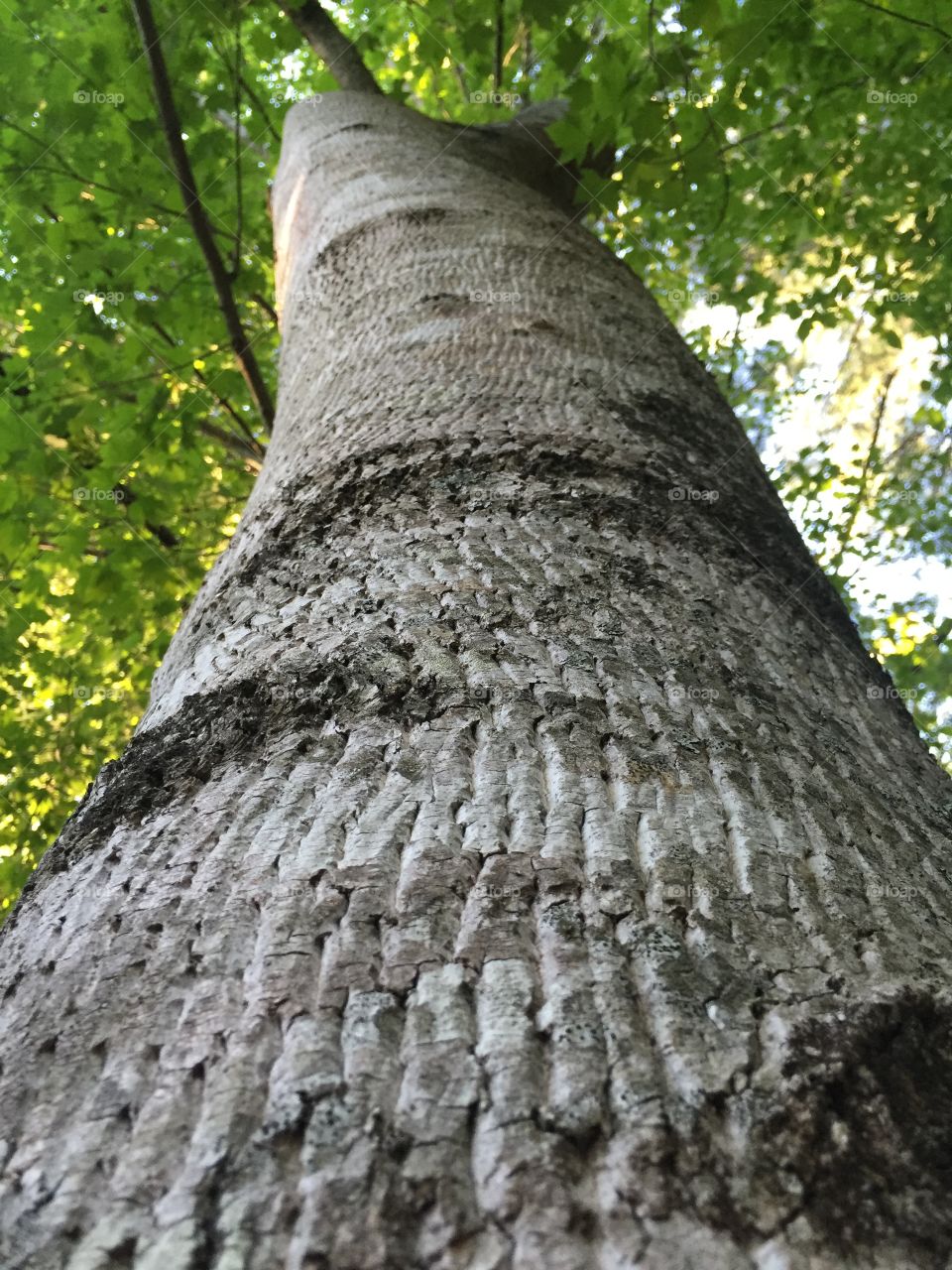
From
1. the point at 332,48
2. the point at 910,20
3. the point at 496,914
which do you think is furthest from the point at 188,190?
the point at 496,914

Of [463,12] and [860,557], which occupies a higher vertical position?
[860,557]

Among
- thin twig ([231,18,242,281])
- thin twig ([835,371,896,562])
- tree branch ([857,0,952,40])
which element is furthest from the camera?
thin twig ([835,371,896,562])

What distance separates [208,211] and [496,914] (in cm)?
345

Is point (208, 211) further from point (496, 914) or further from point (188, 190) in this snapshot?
point (496, 914)

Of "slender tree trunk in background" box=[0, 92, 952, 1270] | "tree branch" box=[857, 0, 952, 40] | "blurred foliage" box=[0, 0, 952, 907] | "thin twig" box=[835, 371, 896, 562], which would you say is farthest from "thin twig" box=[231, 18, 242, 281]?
"thin twig" box=[835, 371, 896, 562]

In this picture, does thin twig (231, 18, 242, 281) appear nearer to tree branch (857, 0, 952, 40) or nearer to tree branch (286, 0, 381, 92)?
tree branch (286, 0, 381, 92)

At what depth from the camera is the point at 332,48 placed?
3.48 m

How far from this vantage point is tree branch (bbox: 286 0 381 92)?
137 inches

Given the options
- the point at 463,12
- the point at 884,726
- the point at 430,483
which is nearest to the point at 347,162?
the point at 463,12

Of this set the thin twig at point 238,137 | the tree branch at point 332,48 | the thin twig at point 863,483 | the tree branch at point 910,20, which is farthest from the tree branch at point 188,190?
the thin twig at point 863,483

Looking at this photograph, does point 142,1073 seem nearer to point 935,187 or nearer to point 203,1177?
point 203,1177

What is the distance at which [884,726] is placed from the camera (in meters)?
1.09

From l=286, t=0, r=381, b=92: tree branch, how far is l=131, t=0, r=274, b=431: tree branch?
33.9 inches

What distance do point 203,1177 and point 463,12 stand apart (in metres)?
3.15
